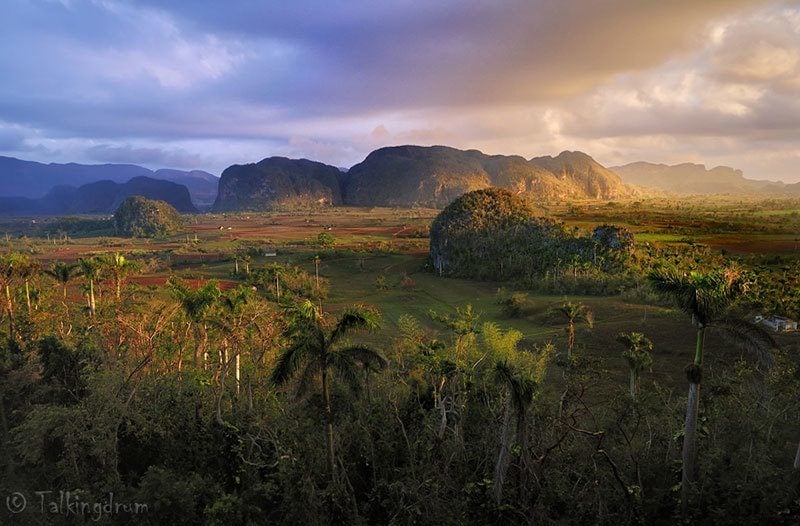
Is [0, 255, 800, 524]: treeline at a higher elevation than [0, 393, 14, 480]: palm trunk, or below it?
higher

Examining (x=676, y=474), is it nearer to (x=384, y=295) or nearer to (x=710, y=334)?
(x=710, y=334)

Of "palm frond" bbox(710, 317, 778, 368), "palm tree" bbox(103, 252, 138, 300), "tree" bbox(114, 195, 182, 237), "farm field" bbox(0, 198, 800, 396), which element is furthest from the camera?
"tree" bbox(114, 195, 182, 237)

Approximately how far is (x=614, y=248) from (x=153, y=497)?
58.6m

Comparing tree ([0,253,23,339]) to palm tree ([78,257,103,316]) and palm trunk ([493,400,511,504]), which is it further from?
palm trunk ([493,400,511,504])

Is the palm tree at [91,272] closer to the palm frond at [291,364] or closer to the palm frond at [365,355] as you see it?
the palm frond at [291,364]

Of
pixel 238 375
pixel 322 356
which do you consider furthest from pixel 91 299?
pixel 322 356

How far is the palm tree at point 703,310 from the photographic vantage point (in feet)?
31.7

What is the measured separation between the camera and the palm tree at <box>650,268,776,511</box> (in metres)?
9.67

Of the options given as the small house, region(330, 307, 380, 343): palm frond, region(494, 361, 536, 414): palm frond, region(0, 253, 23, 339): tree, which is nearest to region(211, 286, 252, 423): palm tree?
region(330, 307, 380, 343): palm frond

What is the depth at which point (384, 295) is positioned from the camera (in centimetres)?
5188

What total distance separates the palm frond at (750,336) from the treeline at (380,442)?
0.04 meters

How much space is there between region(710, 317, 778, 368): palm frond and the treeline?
44 millimetres

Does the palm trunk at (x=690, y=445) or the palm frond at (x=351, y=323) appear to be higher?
the palm frond at (x=351, y=323)

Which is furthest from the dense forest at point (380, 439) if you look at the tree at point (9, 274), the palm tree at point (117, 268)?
the palm tree at point (117, 268)
